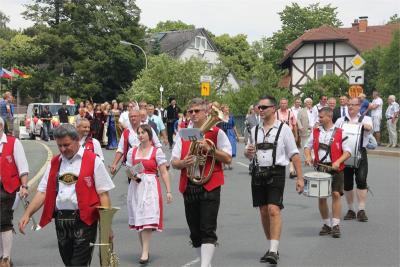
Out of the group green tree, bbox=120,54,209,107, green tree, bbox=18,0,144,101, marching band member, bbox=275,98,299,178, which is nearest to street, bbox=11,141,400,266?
marching band member, bbox=275,98,299,178

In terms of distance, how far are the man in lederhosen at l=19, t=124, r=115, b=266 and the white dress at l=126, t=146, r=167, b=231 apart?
215cm

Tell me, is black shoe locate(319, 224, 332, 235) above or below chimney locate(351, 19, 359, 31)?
below

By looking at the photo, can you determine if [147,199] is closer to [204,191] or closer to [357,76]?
[204,191]

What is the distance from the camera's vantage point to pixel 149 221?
776 cm

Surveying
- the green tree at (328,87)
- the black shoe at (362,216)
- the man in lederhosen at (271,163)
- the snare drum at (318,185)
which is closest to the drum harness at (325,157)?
the snare drum at (318,185)

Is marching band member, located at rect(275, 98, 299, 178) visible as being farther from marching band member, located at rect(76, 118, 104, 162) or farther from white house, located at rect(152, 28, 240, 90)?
white house, located at rect(152, 28, 240, 90)

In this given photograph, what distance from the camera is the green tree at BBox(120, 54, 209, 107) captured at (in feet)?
161

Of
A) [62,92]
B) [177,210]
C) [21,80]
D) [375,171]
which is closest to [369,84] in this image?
[62,92]

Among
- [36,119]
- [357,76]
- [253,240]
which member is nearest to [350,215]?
[253,240]

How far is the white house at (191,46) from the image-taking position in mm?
80938

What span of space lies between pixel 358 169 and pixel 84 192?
5664mm

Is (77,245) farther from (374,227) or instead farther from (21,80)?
(21,80)

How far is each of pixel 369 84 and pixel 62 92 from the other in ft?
90.6

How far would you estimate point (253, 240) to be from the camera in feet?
29.3
